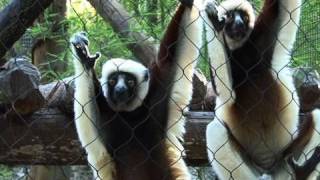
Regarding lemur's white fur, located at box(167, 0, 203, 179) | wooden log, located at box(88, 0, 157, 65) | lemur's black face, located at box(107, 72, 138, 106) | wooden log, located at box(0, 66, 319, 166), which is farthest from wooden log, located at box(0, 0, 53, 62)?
wooden log, located at box(88, 0, 157, 65)

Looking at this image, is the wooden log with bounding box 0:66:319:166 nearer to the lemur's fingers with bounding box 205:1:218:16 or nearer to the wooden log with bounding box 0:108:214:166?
the wooden log with bounding box 0:108:214:166

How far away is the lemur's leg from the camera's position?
2744 millimetres

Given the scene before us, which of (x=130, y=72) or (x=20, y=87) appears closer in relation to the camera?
(x=20, y=87)

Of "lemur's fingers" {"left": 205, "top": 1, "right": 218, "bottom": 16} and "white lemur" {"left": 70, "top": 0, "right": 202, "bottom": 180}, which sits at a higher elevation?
"lemur's fingers" {"left": 205, "top": 1, "right": 218, "bottom": 16}

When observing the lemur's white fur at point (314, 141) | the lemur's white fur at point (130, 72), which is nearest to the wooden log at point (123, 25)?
the lemur's white fur at point (130, 72)

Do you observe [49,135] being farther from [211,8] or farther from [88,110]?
[211,8]

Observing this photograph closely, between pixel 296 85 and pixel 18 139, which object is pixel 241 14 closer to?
pixel 296 85

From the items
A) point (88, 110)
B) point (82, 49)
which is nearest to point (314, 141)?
point (88, 110)

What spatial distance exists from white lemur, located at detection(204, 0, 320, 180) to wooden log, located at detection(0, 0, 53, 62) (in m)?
0.83

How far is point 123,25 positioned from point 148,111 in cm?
99

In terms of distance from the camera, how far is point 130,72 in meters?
3.01

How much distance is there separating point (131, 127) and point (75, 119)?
27cm

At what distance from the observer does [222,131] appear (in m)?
3.02

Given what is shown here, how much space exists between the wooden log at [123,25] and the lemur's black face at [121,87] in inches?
29.5
